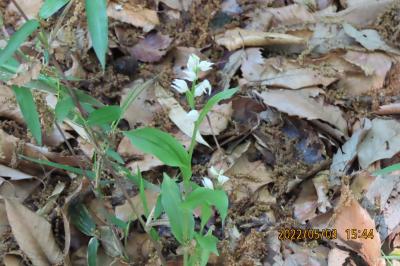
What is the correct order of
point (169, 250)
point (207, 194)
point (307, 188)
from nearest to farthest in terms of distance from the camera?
point (207, 194) → point (169, 250) → point (307, 188)

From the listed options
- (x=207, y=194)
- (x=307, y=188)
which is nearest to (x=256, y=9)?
(x=307, y=188)

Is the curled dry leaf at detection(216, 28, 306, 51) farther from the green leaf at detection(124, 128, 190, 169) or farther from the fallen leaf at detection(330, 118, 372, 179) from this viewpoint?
the green leaf at detection(124, 128, 190, 169)

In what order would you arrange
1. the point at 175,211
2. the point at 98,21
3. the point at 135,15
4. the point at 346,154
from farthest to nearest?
Answer: 1. the point at 135,15
2. the point at 346,154
3. the point at 175,211
4. the point at 98,21

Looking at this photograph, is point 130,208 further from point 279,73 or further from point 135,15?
point 135,15

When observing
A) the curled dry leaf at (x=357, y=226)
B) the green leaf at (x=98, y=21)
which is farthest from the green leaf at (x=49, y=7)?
the curled dry leaf at (x=357, y=226)

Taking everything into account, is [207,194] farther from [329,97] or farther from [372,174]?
[329,97]
